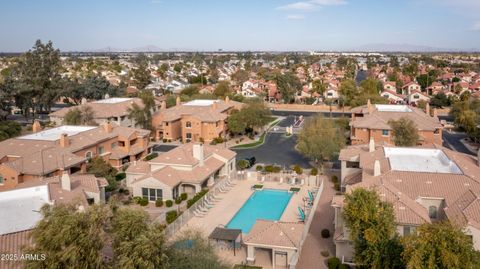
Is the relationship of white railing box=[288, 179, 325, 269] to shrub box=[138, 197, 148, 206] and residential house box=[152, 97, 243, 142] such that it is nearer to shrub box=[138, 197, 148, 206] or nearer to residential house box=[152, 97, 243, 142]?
shrub box=[138, 197, 148, 206]

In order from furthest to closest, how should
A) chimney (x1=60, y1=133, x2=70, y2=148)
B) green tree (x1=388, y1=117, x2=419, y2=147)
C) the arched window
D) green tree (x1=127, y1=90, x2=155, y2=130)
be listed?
1. green tree (x1=127, y1=90, x2=155, y2=130)
2. green tree (x1=388, y1=117, x2=419, y2=147)
3. chimney (x1=60, y1=133, x2=70, y2=148)
4. the arched window

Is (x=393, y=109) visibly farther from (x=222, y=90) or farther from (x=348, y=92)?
(x=222, y=90)

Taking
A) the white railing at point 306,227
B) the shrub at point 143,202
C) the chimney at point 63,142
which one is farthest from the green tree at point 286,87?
the shrub at point 143,202

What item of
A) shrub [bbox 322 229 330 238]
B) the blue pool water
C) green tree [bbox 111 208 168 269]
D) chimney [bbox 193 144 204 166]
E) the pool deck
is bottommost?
the blue pool water

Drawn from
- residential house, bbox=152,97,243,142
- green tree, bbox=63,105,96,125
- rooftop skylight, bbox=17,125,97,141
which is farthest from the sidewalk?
green tree, bbox=63,105,96,125

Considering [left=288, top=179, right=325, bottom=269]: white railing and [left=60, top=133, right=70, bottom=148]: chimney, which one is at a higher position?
[left=60, top=133, right=70, bottom=148]: chimney

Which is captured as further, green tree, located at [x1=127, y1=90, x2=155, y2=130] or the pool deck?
green tree, located at [x1=127, y1=90, x2=155, y2=130]

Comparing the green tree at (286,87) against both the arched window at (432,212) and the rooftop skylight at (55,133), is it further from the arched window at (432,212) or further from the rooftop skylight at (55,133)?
the arched window at (432,212)
